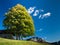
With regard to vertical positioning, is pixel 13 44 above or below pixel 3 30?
below

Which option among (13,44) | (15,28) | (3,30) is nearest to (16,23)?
(15,28)

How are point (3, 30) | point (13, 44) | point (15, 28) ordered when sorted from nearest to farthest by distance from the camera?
1. point (13, 44)
2. point (15, 28)
3. point (3, 30)

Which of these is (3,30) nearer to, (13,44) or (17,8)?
(17,8)

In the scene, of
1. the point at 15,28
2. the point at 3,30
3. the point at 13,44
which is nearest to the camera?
the point at 13,44

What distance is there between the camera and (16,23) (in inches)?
2869

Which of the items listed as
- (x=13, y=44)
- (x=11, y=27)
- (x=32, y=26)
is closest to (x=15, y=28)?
(x=11, y=27)

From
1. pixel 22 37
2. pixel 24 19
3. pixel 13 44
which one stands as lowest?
pixel 13 44

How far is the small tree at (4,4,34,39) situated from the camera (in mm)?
72500

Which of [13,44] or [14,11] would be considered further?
[14,11]

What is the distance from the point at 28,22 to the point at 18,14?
3.63 m

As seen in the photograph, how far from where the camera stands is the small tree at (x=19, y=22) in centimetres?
7250

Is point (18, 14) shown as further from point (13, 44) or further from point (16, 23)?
point (13, 44)

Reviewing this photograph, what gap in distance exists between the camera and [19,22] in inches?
2899

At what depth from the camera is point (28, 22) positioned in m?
75.0
